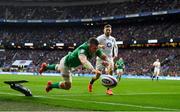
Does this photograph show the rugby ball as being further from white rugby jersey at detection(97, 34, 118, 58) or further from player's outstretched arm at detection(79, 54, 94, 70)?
white rugby jersey at detection(97, 34, 118, 58)

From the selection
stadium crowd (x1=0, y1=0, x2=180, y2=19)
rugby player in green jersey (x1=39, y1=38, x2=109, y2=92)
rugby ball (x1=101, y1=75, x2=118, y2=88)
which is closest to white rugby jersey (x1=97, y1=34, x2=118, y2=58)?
rugby player in green jersey (x1=39, y1=38, x2=109, y2=92)

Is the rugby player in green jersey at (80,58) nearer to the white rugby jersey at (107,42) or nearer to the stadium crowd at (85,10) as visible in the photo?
the white rugby jersey at (107,42)

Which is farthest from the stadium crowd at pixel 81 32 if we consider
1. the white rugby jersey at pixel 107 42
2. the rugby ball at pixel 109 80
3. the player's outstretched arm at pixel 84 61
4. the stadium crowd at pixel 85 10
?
the rugby ball at pixel 109 80

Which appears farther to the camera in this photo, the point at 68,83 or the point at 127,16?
the point at 127,16

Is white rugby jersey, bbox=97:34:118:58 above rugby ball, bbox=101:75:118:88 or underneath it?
above

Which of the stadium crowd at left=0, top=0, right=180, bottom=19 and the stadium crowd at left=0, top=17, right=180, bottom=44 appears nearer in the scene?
the stadium crowd at left=0, top=17, right=180, bottom=44

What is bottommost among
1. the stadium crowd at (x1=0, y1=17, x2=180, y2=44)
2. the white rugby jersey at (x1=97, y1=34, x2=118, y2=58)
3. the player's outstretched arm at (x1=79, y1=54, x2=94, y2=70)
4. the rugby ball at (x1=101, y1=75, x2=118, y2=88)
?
the rugby ball at (x1=101, y1=75, x2=118, y2=88)

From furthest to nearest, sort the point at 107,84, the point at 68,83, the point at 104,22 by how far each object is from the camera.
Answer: the point at 104,22, the point at 68,83, the point at 107,84

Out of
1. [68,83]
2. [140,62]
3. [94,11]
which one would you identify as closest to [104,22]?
[94,11]

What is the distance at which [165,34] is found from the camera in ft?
221

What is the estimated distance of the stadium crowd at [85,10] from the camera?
236 feet

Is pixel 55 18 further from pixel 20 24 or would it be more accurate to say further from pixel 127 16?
pixel 127 16

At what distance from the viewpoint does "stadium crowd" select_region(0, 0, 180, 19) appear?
7200 cm

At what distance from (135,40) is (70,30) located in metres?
18.9
